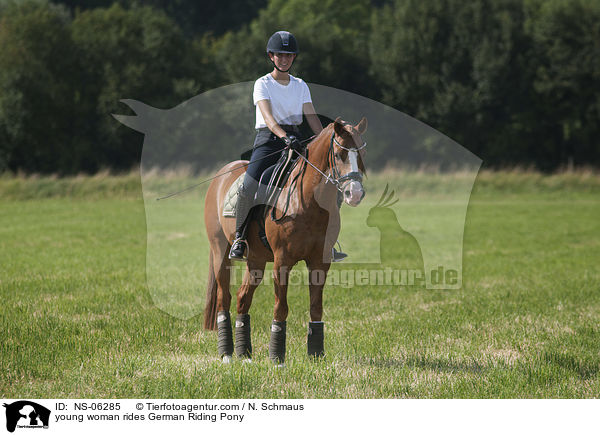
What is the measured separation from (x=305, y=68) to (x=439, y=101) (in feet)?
32.1

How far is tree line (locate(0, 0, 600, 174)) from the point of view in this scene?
43844mm

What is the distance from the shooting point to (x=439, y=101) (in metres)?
45.5

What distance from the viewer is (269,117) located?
6.63 m

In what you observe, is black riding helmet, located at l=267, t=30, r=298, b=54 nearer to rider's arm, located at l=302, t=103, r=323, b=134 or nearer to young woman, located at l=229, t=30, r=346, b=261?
young woman, located at l=229, t=30, r=346, b=261

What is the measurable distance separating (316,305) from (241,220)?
1.22 m

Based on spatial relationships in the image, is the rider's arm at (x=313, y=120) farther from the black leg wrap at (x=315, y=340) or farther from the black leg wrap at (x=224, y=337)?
the black leg wrap at (x=224, y=337)

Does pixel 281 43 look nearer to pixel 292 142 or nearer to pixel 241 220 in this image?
pixel 292 142

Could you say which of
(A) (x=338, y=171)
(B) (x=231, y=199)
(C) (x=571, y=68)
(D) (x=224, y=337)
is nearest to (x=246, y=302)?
(D) (x=224, y=337)

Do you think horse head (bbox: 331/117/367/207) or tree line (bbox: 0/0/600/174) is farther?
tree line (bbox: 0/0/600/174)

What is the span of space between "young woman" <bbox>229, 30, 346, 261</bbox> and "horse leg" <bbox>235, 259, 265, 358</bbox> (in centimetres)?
22
